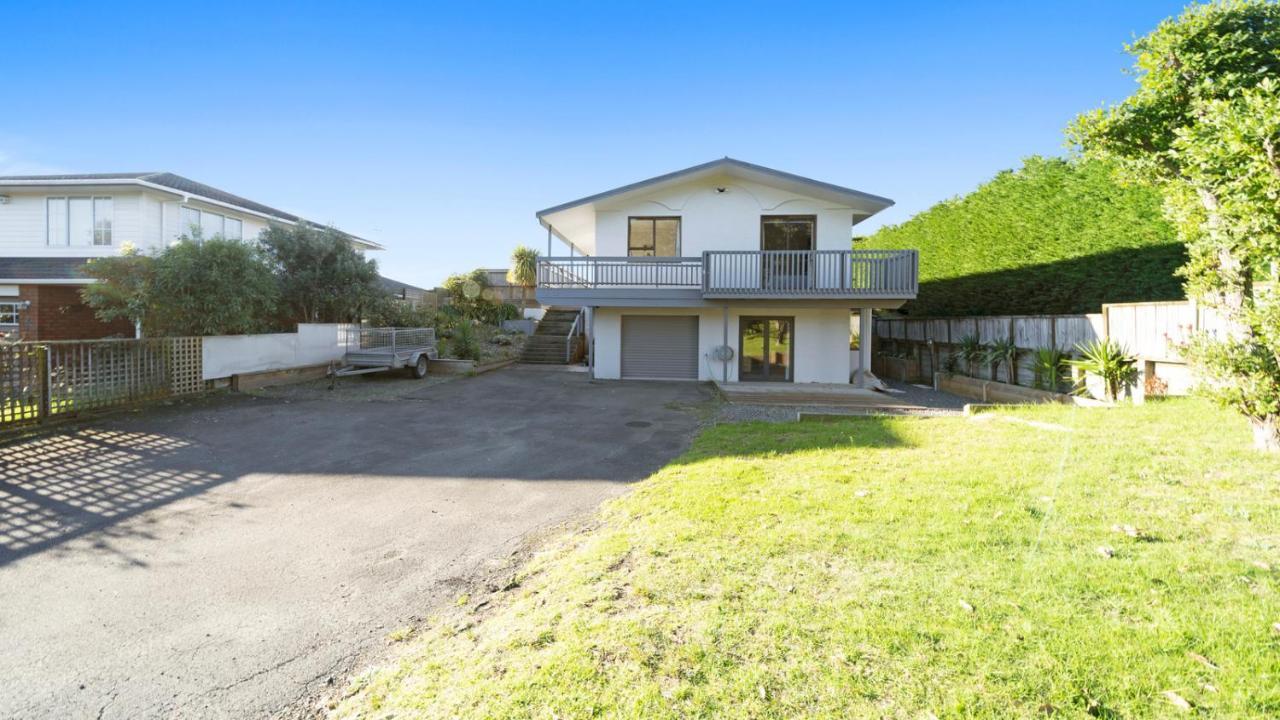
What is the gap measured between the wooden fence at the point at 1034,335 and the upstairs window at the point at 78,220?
25.9m

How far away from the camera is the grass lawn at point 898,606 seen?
2.23 m

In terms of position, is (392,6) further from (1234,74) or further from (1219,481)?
(1219,481)

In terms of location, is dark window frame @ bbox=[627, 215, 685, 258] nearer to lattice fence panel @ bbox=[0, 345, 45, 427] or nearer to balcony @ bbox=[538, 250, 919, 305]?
balcony @ bbox=[538, 250, 919, 305]

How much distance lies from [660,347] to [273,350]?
10179 millimetres

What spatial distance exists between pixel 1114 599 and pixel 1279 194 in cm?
369

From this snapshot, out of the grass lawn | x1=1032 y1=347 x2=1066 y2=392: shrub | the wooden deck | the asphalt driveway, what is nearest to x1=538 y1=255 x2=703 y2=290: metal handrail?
the wooden deck

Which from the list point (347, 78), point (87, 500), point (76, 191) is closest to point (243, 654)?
point (87, 500)

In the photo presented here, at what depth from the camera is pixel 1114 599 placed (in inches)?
112

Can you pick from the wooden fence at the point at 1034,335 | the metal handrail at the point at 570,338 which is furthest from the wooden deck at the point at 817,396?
the metal handrail at the point at 570,338

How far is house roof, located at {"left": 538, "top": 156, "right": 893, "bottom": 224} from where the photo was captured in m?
15.1

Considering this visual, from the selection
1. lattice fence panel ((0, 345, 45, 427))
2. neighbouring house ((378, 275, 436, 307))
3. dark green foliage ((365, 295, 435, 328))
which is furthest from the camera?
neighbouring house ((378, 275, 436, 307))

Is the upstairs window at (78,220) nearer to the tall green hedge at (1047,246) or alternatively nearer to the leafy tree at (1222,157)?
the leafy tree at (1222,157)

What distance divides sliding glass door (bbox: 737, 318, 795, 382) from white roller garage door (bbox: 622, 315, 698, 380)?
143cm

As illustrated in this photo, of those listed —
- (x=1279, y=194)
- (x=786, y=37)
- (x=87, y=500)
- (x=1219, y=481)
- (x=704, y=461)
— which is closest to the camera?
(x=1279, y=194)
